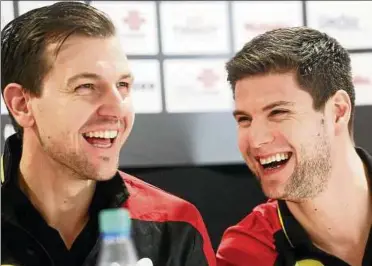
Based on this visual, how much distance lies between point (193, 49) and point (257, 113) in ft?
0.80

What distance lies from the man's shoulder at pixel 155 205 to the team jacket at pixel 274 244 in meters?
0.11

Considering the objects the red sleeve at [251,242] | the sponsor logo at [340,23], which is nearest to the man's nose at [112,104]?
the red sleeve at [251,242]

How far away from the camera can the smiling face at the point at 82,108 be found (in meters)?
1.11

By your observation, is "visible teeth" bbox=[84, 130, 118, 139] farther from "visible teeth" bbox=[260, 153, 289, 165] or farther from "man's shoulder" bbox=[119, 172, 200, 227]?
"visible teeth" bbox=[260, 153, 289, 165]

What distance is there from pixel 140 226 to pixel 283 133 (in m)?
0.32

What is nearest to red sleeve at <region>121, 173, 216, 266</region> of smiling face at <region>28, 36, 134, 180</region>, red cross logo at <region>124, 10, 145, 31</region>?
smiling face at <region>28, 36, 134, 180</region>

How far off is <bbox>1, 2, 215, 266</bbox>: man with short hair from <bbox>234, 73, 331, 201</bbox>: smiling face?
245 millimetres

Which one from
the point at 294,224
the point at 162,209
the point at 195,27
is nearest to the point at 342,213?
the point at 294,224

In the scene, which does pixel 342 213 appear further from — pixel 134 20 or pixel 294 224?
pixel 134 20

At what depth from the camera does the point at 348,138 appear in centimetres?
131

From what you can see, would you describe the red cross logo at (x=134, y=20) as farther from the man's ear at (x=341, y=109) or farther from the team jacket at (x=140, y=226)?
the man's ear at (x=341, y=109)

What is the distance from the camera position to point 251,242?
131 centimetres

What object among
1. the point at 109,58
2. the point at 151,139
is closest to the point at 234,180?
the point at 151,139

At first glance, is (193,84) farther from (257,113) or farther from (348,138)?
(348,138)
